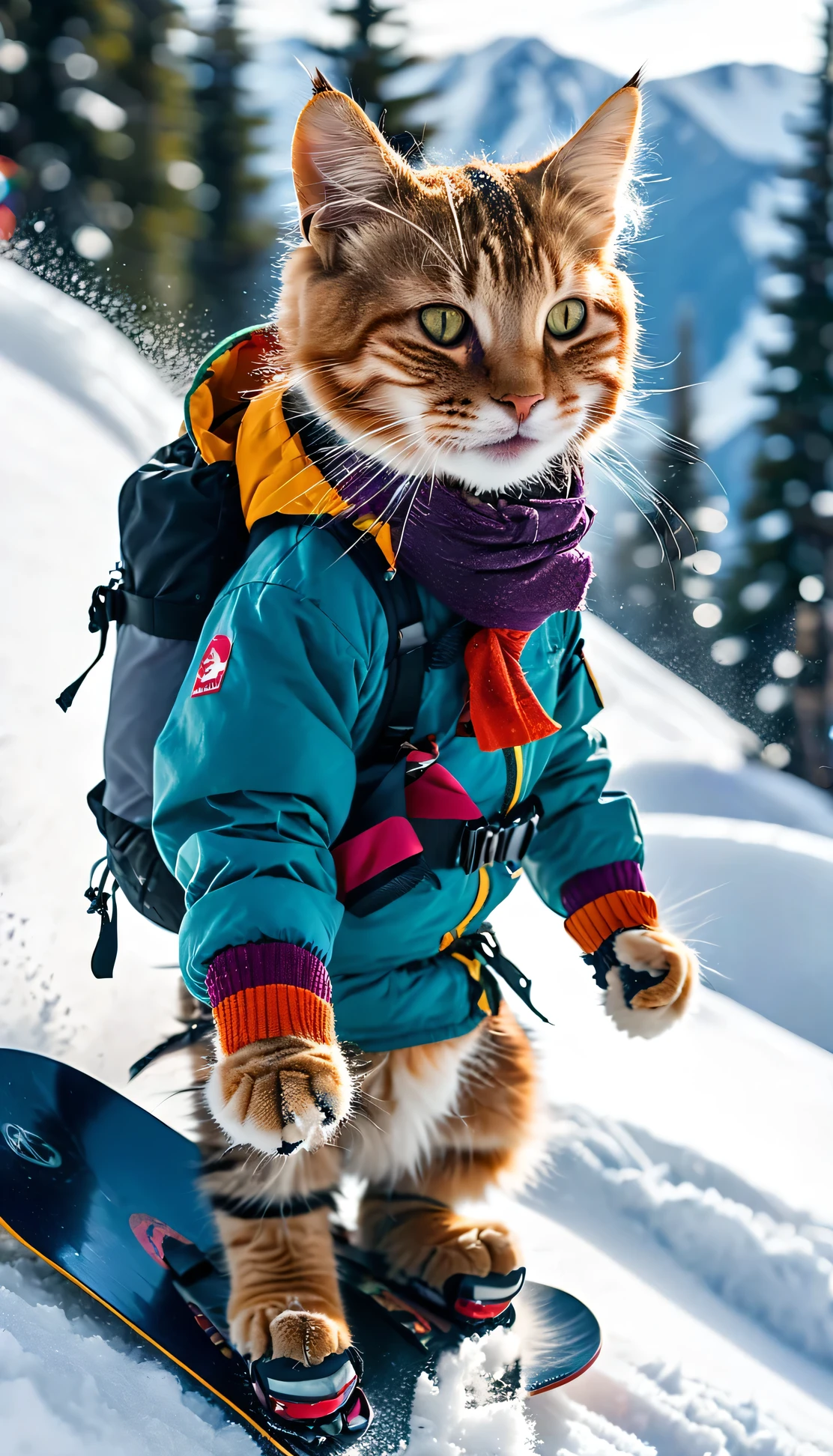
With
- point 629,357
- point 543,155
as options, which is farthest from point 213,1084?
point 543,155

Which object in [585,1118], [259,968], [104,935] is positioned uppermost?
[259,968]

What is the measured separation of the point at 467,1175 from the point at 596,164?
3.80 feet

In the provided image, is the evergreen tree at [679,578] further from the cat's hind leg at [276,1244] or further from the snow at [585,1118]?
the cat's hind leg at [276,1244]

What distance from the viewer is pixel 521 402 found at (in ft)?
3.10

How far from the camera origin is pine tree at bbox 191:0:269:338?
788 cm

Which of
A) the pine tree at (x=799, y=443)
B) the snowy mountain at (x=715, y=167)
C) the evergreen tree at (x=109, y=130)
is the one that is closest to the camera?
the snowy mountain at (x=715, y=167)

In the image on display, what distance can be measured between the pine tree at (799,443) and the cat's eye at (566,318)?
204 inches

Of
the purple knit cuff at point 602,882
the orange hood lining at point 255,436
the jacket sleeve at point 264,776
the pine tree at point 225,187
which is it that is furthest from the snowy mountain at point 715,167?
the jacket sleeve at point 264,776

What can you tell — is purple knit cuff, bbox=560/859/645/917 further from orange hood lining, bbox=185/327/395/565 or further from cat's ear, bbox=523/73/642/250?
cat's ear, bbox=523/73/642/250

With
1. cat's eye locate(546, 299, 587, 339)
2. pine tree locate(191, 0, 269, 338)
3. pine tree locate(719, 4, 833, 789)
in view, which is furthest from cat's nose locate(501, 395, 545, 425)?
pine tree locate(191, 0, 269, 338)

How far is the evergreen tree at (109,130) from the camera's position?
7305 millimetres

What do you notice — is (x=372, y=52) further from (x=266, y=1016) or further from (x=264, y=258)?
(x=266, y=1016)

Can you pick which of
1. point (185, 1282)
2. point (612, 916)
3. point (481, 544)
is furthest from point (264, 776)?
point (185, 1282)

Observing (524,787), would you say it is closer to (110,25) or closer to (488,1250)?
(488,1250)
